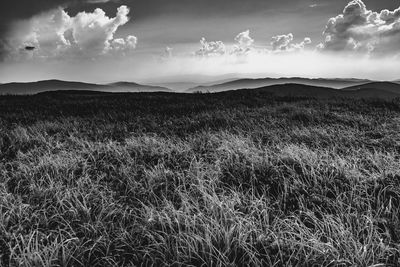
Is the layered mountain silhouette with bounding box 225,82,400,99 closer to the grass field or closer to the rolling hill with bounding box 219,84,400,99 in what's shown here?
the rolling hill with bounding box 219,84,400,99

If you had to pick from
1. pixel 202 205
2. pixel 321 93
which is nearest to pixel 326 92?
pixel 321 93

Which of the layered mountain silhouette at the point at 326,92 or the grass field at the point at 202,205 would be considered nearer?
the grass field at the point at 202,205

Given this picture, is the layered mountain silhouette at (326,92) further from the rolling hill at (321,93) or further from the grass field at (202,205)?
the grass field at (202,205)

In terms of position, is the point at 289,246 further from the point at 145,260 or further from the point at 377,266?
the point at 145,260

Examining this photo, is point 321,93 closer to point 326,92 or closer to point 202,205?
point 326,92

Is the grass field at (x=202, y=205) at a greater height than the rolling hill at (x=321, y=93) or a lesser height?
lesser

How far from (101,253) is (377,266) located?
2.59 meters

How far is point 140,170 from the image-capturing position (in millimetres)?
5680

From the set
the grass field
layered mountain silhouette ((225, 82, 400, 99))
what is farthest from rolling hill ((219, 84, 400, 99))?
→ the grass field

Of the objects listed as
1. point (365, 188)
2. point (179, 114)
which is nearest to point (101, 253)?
point (365, 188)

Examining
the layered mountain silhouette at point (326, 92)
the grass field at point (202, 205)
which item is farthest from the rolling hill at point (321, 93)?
the grass field at point (202, 205)

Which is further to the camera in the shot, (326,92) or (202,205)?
(326,92)

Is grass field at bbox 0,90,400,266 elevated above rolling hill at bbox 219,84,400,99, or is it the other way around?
rolling hill at bbox 219,84,400,99

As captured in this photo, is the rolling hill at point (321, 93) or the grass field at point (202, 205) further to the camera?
the rolling hill at point (321, 93)
